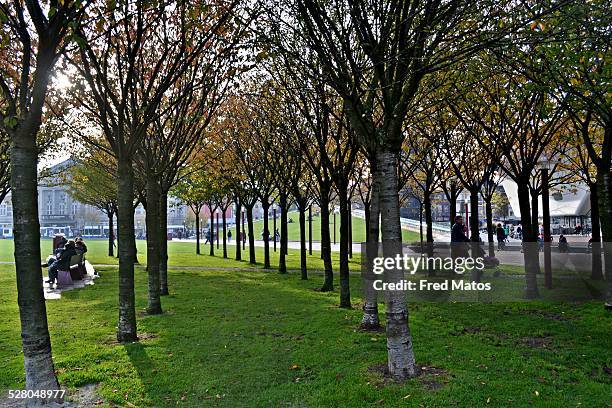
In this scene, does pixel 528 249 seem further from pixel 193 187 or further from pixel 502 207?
pixel 502 207

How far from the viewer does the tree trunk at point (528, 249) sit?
1177 centimetres

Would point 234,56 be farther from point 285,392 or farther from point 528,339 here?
point 528,339

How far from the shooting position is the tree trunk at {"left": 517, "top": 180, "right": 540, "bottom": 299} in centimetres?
1177

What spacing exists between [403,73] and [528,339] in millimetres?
4661

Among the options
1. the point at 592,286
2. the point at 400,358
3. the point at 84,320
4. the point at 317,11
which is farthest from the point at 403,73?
the point at 592,286

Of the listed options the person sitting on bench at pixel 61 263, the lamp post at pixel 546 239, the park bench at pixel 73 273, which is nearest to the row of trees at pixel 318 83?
the lamp post at pixel 546 239

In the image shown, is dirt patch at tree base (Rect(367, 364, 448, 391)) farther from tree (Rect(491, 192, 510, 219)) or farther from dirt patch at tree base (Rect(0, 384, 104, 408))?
tree (Rect(491, 192, 510, 219))

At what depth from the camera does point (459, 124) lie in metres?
15.6

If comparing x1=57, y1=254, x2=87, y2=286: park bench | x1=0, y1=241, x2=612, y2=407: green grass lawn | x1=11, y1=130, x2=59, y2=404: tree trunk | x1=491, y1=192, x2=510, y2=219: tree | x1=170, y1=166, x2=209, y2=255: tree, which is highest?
x1=170, y1=166, x2=209, y2=255: tree

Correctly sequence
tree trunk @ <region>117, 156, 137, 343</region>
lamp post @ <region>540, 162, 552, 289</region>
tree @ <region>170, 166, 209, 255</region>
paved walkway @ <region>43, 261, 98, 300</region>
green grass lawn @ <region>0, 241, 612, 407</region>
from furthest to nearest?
1. tree @ <region>170, 166, 209, 255</region>
2. paved walkway @ <region>43, 261, 98, 300</region>
3. lamp post @ <region>540, 162, 552, 289</region>
4. tree trunk @ <region>117, 156, 137, 343</region>
5. green grass lawn @ <region>0, 241, 612, 407</region>

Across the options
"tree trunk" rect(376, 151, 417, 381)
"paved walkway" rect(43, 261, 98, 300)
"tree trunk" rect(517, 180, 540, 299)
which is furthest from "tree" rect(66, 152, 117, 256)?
"tree trunk" rect(376, 151, 417, 381)

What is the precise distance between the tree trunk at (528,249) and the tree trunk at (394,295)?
280 inches

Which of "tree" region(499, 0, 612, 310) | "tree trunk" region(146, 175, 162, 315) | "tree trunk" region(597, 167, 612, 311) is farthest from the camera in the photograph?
"tree trunk" region(146, 175, 162, 315)

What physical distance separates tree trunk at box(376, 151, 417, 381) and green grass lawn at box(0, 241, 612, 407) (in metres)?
0.23
